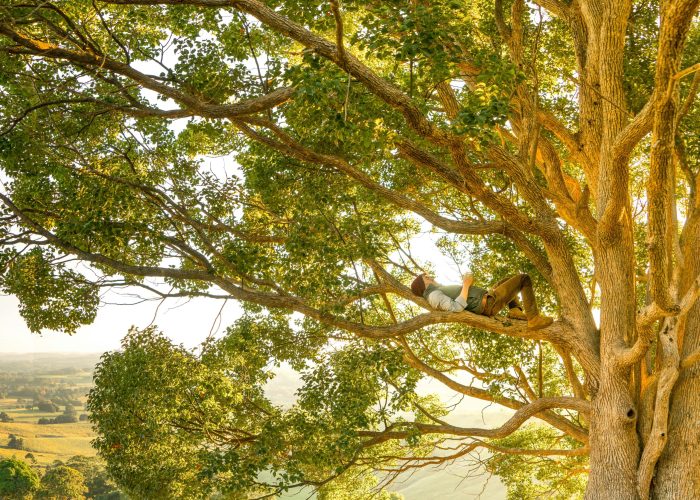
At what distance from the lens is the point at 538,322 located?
6441 millimetres

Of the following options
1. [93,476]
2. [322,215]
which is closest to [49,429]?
[93,476]

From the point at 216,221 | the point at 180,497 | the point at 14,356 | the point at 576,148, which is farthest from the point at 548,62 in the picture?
the point at 14,356

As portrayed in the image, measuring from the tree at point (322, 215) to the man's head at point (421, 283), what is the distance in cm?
20

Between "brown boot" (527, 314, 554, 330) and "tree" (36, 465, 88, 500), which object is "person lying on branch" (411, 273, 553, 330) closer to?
"brown boot" (527, 314, 554, 330)

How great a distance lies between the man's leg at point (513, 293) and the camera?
21.1 ft

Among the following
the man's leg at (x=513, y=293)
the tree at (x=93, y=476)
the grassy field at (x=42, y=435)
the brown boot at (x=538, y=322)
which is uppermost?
the man's leg at (x=513, y=293)

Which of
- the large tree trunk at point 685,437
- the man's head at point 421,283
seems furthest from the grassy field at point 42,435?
the large tree trunk at point 685,437

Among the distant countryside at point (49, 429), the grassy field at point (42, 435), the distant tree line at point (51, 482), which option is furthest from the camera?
the grassy field at point (42, 435)

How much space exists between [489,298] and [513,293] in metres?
0.42

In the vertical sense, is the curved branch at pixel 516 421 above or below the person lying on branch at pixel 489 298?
below

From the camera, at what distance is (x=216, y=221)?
7711 mm

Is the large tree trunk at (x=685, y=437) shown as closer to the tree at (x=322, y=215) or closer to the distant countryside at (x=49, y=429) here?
the tree at (x=322, y=215)

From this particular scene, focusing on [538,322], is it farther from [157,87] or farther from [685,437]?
[157,87]

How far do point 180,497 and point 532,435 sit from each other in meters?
6.82
